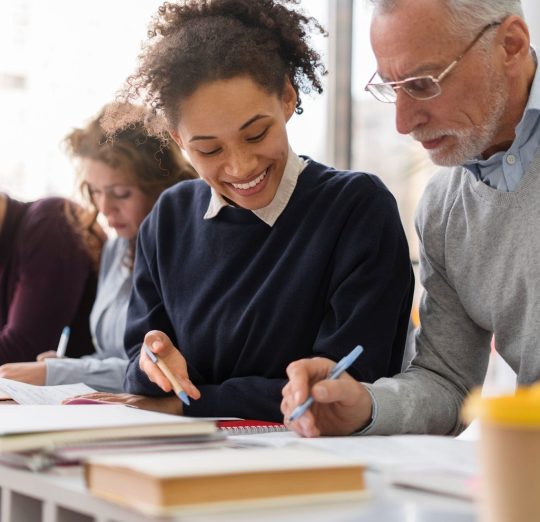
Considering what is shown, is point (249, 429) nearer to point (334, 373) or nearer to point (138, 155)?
point (334, 373)

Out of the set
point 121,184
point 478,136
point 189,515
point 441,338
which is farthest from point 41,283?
point 189,515

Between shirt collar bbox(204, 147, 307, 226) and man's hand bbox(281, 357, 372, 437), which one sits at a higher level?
shirt collar bbox(204, 147, 307, 226)

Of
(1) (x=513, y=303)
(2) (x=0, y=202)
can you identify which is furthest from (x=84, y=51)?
(1) (x=513, y=303)

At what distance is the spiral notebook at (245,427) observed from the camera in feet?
4.28

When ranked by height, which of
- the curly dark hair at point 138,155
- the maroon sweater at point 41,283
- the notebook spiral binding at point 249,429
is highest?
the curly dark hair at point 138,155

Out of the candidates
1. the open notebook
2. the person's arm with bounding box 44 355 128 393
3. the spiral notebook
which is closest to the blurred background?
the person's arm with bounding box 44 355 128 393

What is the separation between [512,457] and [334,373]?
1.83ft

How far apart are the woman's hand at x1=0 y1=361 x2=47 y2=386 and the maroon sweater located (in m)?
0.40

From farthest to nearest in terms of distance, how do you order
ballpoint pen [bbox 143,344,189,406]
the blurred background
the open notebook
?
the blurred background < ballpoint pen [bbox 143,344,189,406] < the open notebook

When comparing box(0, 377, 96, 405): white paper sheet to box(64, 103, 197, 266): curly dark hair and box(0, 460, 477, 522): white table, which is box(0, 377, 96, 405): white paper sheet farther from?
box(64, 103, 197, 266): curly dark hair

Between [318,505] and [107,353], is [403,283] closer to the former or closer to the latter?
[318,505]

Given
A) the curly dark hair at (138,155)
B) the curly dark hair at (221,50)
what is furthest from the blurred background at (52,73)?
the curly dark hair at (221,50)

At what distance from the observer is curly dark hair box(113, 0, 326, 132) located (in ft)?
5.26

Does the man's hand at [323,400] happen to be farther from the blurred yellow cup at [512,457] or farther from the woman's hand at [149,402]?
the blurred yellow cup at [512,457]
